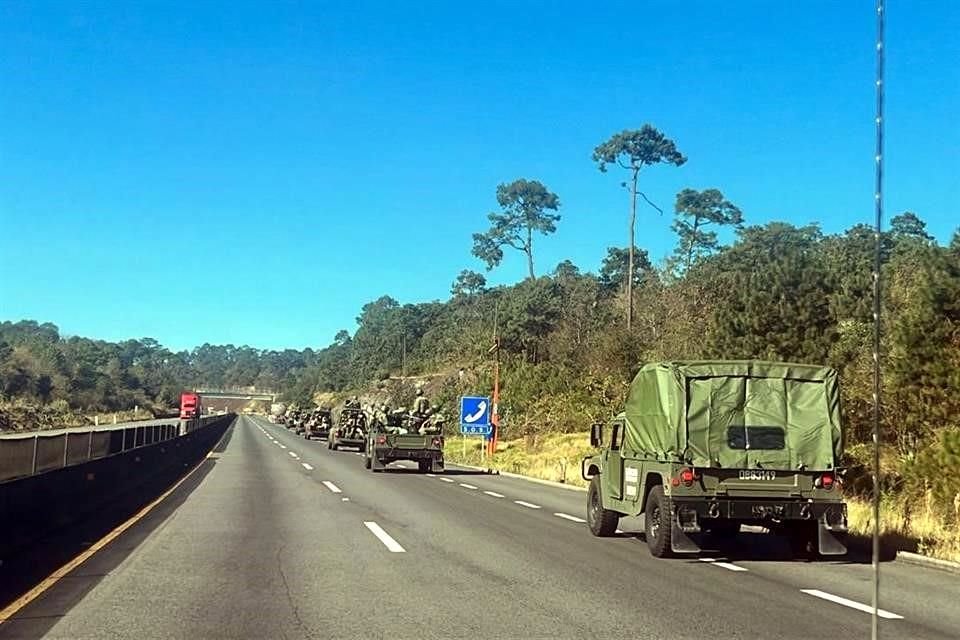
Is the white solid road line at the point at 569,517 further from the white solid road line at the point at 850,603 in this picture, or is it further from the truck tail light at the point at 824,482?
the white solid road line at the point at 850,603

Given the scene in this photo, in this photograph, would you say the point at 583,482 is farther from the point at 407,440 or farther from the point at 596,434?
the point at 596,434

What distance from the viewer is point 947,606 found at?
916 centimetres

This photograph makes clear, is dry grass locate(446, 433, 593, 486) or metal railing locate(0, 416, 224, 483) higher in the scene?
metal railing locate(0, 416, 224, 483)

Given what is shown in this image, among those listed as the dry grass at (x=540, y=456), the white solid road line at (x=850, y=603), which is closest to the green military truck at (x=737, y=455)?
the white solid road line at (x=850, y=603)

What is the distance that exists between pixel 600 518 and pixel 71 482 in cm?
889

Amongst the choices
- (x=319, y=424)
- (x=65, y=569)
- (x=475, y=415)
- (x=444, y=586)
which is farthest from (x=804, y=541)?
(x=319, y=424)

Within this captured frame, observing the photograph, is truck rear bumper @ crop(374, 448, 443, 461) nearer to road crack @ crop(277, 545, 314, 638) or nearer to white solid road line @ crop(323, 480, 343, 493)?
white solid road line @ crop(323, 480, 343, 493)

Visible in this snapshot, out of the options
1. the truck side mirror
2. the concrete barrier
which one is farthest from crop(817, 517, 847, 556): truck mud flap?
the concrete barrier

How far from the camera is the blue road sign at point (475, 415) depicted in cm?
3716

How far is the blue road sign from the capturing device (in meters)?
37.2

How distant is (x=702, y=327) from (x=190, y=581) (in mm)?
37418

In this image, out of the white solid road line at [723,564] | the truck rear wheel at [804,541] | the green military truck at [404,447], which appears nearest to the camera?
the white solid road line at [723,564]

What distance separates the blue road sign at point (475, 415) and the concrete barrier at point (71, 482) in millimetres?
11263

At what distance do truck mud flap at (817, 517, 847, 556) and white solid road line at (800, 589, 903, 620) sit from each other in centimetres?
215
